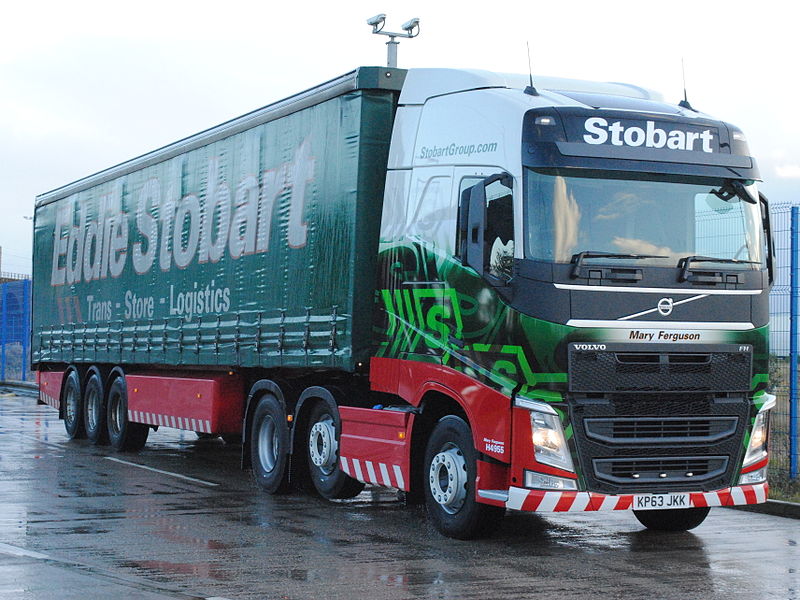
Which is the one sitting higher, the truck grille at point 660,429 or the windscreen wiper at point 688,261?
the windscreen wiper at point 688,261

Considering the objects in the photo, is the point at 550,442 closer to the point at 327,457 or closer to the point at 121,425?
the point at 327,457

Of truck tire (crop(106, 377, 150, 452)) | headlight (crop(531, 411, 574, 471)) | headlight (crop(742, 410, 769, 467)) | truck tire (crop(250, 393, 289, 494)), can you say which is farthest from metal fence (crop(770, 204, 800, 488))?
truck tire (crop(106, 377, 150, 452))

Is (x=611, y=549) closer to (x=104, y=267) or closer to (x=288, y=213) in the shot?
(x=288, y=213)

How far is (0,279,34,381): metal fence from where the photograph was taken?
37969 millimetres

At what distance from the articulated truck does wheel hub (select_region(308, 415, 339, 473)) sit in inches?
1.2

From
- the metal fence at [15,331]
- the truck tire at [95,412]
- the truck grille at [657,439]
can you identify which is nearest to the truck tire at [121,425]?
the truck tire at [95,412]

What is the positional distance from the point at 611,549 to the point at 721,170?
9.98 feet

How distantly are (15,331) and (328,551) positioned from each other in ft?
102

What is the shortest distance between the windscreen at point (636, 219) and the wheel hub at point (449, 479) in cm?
182

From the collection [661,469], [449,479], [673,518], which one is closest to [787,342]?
[673,518]

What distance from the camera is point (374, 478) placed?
11.5m

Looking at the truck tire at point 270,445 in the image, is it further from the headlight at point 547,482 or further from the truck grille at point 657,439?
the truck grille at point 657,439

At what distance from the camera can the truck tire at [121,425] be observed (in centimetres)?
1838

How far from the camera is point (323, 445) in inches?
501
